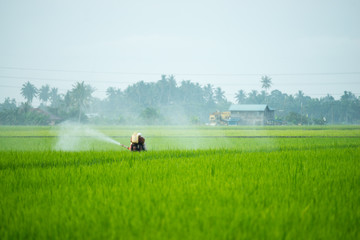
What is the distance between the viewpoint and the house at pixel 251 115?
185 ft

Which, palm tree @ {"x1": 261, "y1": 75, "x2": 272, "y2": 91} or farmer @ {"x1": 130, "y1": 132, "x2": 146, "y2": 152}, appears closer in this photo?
farmer @ {"x1": 130, "y1": 132, "x2": 146, "y2": 152}

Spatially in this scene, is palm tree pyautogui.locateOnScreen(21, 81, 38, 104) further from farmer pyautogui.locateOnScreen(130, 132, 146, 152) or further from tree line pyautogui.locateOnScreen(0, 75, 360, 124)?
farmer pyautogui.locateOnScreen(130, 132, 146, 152)

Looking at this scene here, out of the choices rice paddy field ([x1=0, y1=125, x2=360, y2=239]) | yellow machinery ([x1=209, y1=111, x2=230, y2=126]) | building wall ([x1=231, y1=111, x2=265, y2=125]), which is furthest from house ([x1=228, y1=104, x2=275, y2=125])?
rice paddy field ([x1=0, y1=125, x2=360, y2=239])

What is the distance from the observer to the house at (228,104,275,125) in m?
56.5

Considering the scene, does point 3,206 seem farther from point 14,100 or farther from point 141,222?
point 14,100

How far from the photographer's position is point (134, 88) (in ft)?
251

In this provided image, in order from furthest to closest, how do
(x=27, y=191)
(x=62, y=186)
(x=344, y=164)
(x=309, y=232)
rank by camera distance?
(x=344, y=164) → (x=62, y=186) → (x=27, y=191) → (x=309, y=232)

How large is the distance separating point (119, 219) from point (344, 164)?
202 inches

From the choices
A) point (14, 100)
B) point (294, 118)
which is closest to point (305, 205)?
point (294, 118)

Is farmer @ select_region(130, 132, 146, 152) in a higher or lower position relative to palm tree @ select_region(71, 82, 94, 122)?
lower

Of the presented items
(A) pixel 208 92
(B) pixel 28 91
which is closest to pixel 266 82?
(A) pixel 208 92

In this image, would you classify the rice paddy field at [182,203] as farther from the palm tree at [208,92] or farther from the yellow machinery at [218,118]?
the palm tree at [208,92]

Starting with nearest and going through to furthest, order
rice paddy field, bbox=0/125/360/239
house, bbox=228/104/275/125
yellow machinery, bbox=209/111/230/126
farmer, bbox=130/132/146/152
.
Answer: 1. rice paddy field, bbox=0/125/360/239
2. farmer, bbox=130/132/146/152
3. house, bbox=228/104/275/125
4. yellow machinery, bbox=209/111/230/126

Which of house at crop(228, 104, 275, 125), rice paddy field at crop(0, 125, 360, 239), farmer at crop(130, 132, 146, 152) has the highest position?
house at crop(228, 104, 275, 125)
